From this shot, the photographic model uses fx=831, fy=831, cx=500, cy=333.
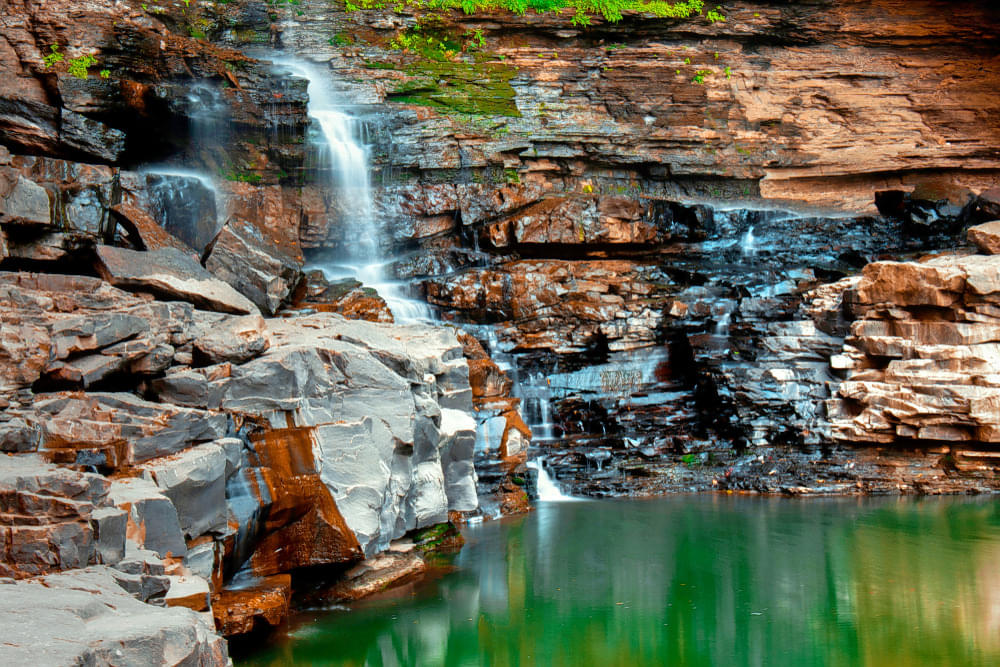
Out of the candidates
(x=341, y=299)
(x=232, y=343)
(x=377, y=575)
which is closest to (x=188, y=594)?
(x=377, y=575)

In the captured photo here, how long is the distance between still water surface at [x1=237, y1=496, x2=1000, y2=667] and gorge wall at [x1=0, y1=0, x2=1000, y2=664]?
0.86 m

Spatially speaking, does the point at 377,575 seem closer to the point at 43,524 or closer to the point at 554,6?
the point at 43,524

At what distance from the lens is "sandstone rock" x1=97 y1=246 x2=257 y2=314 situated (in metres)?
10.8

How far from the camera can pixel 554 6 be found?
2153 cm

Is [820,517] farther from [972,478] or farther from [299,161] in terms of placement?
[299,161]

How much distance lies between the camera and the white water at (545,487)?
14.3 meters

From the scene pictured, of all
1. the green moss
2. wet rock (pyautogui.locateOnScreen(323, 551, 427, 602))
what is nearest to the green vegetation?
the green moss

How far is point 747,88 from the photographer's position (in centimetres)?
2222

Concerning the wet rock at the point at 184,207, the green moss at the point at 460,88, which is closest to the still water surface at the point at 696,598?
the wet rock at the point at 184,207

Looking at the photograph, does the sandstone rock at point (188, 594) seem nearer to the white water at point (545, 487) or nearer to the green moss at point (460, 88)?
the white water at point (545, 487)

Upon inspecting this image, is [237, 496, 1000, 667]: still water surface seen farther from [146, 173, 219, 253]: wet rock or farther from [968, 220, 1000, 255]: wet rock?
[146, 173, 219, 253]: wet rock

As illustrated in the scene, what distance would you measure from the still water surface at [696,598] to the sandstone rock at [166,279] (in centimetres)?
459

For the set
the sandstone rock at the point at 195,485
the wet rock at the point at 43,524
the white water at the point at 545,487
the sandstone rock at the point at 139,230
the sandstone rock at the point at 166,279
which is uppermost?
the sandstone rock at the point at 139,230

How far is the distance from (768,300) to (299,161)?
34.5 feet
